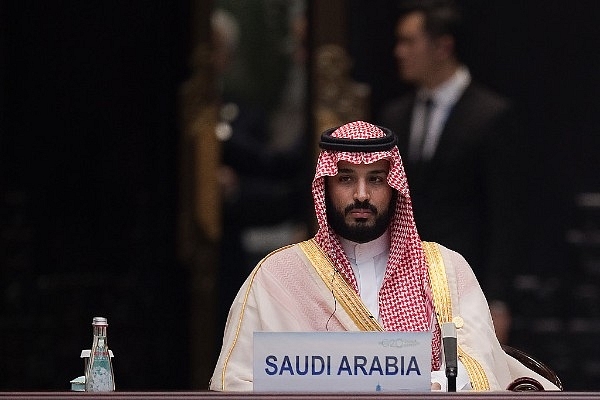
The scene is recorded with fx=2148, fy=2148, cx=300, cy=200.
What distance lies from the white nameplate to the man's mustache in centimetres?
93

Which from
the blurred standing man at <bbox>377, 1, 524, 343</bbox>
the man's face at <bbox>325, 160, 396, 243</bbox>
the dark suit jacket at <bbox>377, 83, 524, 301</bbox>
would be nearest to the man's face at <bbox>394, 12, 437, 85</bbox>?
the blurred standing man at <bbox>377, 1, 524, 343</bbox>

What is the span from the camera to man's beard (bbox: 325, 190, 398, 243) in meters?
6.52

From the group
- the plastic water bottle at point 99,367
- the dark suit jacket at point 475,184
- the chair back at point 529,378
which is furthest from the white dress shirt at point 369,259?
the dark suit jacket at point 475,184

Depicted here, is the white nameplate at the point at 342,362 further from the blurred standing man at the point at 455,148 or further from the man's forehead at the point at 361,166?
the blurred standing man at the point at 455,148

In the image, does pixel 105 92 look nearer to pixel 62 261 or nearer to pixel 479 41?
pixel 62 261

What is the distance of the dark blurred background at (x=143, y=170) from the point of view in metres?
9.71

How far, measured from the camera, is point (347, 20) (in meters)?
9.73

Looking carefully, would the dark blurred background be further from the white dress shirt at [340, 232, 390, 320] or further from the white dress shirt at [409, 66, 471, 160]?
the white dress shirt at [340, 232, 390, 320]

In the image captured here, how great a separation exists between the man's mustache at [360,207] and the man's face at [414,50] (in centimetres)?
327

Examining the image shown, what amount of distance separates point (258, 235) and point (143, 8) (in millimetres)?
1174

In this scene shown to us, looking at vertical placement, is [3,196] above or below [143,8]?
below


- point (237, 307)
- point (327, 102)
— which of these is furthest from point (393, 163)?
point (327, 102)

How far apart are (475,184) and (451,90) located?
44 cm

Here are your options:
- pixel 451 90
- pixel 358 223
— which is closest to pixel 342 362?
pixel 358 223
